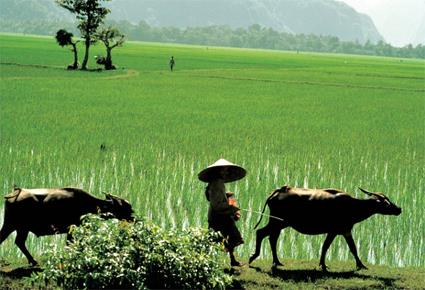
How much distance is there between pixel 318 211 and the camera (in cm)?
599

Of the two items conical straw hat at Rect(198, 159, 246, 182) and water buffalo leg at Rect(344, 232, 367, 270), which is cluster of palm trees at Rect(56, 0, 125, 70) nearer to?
conical straw hat at Rect(198, 159, 246, 182)

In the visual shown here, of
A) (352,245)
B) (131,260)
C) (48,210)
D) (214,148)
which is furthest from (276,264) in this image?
(214,148)

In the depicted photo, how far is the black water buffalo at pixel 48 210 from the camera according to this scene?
5.67m

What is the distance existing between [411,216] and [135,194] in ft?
11.4

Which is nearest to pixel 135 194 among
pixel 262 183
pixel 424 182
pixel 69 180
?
pixel 69 180

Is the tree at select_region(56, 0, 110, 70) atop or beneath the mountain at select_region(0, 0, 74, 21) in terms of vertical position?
beneath

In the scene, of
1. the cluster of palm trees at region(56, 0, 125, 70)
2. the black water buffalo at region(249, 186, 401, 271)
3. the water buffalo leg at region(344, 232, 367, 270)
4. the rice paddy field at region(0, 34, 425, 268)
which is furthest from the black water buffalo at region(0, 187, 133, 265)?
the cluster of palm trees at region(56, 0, 125, 70)

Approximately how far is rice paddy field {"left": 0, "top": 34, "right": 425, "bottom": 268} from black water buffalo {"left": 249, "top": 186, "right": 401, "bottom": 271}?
78cm

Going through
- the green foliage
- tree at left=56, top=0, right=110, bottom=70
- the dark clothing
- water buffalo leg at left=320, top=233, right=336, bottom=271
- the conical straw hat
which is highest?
tree at left=56, top=0, right=110, bottom=70

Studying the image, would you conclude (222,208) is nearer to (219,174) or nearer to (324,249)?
(219,174)

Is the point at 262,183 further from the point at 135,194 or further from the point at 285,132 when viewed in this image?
the point at 285,132

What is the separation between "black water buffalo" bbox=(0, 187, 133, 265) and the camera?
567 cm

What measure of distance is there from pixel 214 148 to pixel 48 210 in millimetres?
6854

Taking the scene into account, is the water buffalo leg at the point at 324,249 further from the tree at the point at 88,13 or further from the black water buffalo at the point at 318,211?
the tree at the point at 88,13
